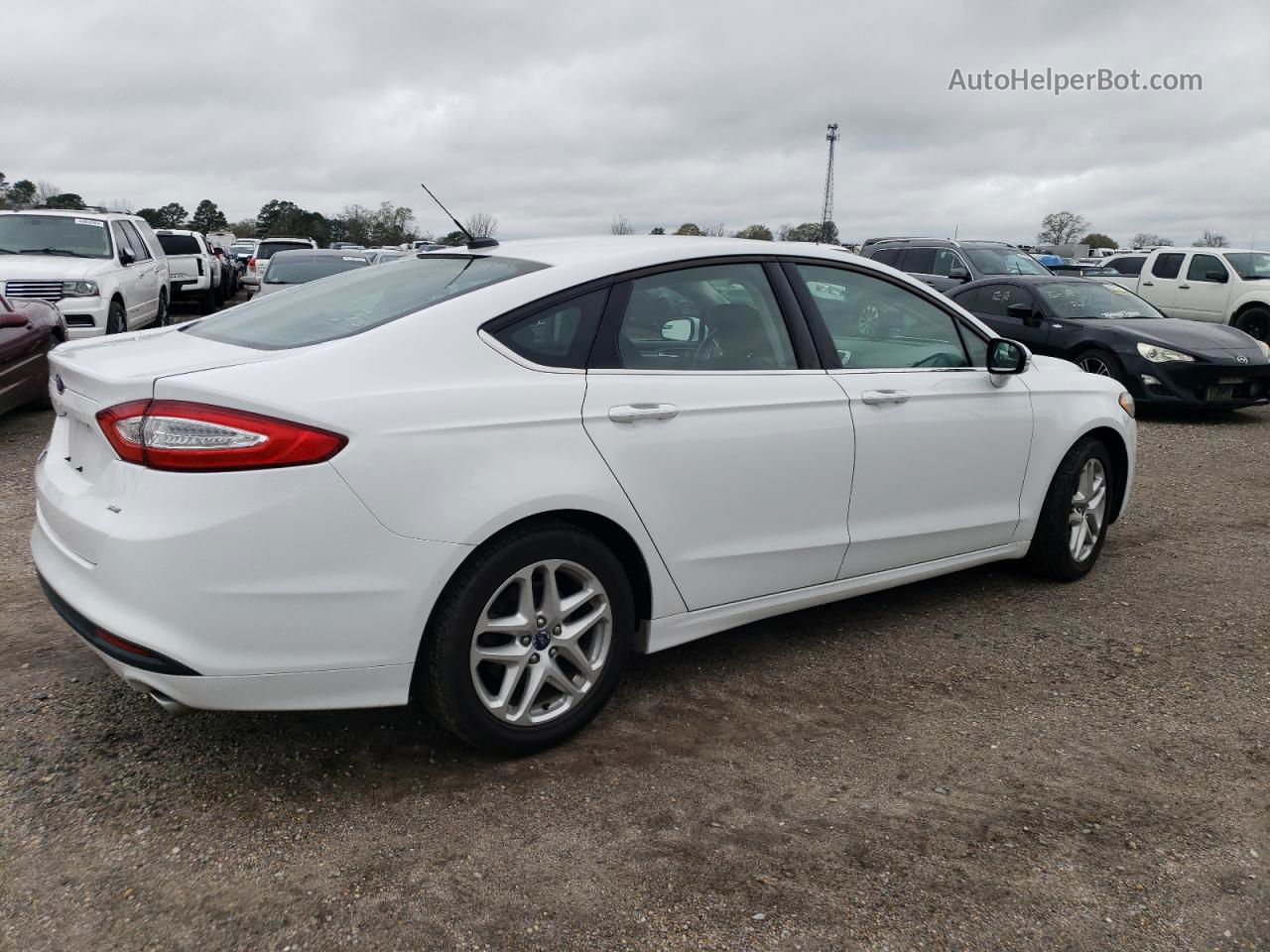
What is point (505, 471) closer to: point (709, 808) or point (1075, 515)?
point (709, 808)

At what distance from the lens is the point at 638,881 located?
268 cm

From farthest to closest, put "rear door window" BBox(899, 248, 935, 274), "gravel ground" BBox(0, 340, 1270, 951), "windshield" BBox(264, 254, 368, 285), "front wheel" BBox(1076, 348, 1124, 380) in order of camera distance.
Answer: "rear door window" BBox(899, 248, 935, 274) < "windshield" BBox(264, 254, 368, 285) < "front wheel" BBox(1076, 348, 1124, 380) < "gravel ground" BBox(0, 340, 1270, 951)

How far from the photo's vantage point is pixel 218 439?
267cm

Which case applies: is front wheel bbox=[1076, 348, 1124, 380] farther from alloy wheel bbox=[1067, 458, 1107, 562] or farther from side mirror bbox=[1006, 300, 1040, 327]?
alloy wheel bbox=[1067, 458, 1107, 562]

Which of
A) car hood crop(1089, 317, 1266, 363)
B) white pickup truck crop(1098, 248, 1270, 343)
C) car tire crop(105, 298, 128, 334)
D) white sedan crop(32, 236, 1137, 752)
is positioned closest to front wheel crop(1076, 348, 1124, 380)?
car hood crop(1089, 317, 1266, 363)

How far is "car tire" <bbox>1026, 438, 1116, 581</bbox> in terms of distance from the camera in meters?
4.92

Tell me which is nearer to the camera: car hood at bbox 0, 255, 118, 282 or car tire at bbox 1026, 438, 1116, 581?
car tire at bbox 1026, 438, 1116, 581

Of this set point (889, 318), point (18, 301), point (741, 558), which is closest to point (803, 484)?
point (741, 558)

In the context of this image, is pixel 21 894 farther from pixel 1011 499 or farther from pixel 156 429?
pixel 1011 499

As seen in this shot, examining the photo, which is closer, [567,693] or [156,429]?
[156,429]

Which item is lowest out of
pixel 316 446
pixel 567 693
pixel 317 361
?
pixel 567 693

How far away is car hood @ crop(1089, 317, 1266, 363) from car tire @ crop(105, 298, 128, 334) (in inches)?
413

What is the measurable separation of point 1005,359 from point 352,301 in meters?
2.68

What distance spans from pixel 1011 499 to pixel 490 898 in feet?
9.89
